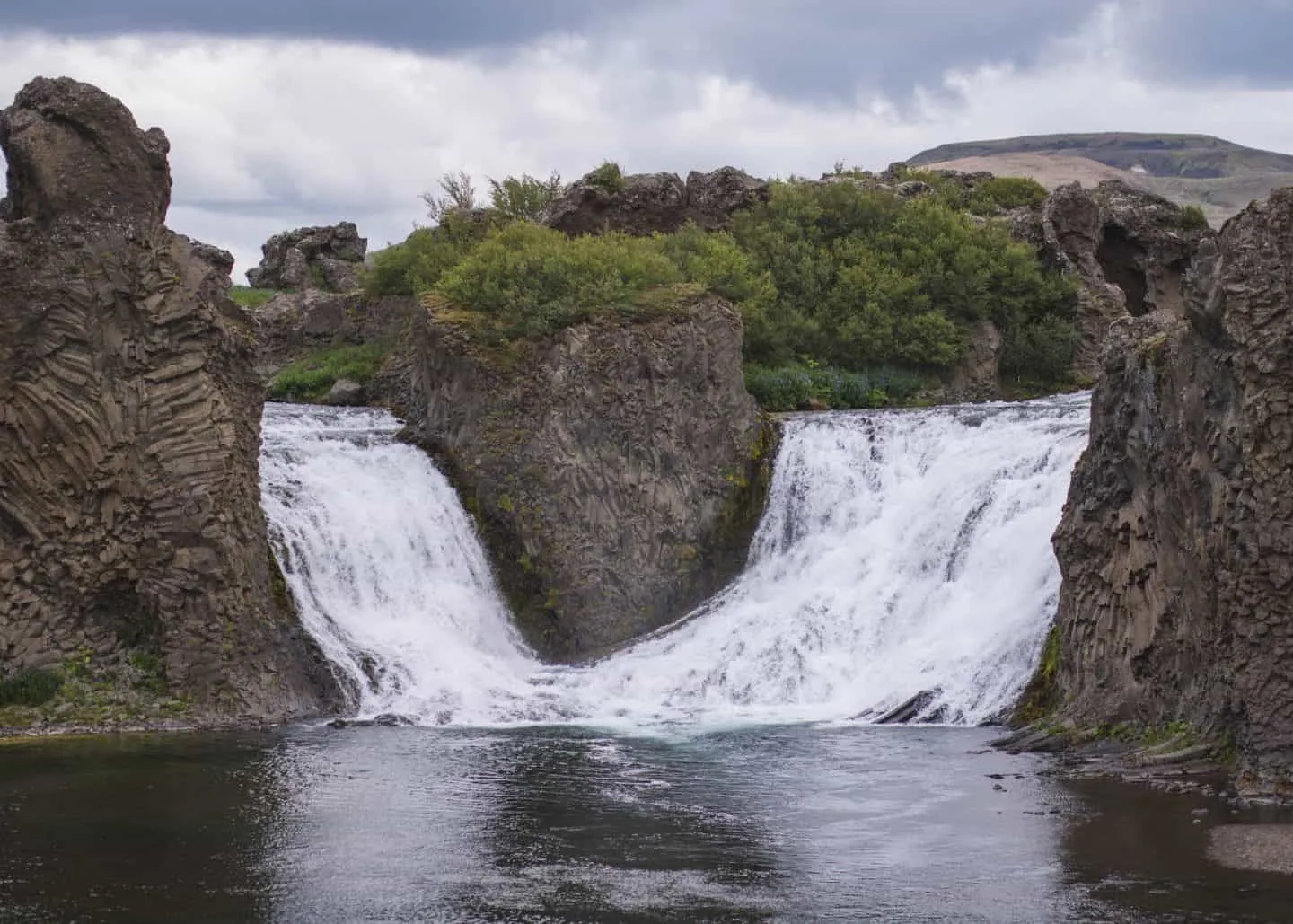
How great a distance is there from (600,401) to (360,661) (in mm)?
8346

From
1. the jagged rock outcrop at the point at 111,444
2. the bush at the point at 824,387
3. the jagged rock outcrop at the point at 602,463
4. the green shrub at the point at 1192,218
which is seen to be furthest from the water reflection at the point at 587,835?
the green shrub at the point at 1192,218

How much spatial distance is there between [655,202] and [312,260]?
18.6 meters

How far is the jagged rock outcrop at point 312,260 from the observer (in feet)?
208

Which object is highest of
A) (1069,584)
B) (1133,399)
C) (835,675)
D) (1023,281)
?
(1023,281)

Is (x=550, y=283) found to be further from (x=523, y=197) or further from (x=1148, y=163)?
(x=1148, y=163)

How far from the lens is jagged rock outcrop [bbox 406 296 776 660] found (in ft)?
114

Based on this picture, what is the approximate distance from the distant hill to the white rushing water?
214 feet

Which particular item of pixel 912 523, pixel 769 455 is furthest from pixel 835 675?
pixel 769 455

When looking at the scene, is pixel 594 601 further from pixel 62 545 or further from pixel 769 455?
pixel 62 545

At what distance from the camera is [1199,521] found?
2314 centimetres

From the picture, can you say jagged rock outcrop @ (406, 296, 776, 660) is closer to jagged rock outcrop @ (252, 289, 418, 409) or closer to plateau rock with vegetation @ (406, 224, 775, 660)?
plateau rock with vegetation @ (406, 224, 775, 660)

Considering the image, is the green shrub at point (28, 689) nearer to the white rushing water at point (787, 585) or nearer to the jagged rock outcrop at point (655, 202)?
the white rushing water at point (787, 585)

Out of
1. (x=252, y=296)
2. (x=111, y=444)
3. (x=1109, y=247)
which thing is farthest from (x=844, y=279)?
(x=111, y=444)

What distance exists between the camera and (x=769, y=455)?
37.3 metres
